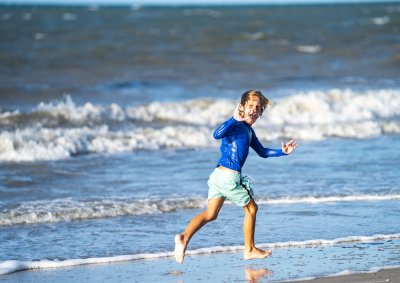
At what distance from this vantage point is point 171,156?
12445 millimetres

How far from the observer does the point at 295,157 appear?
12.0 m

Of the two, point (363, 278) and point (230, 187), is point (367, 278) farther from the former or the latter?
point (230, 187)

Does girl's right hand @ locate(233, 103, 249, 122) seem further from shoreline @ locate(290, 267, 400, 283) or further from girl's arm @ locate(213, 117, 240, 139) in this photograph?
shoreline @ locate(290, 267, 400, 283)

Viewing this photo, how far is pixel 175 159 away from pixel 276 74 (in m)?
13.1

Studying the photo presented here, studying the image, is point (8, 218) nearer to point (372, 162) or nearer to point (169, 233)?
point (169, 233)

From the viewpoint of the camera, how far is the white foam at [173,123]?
13062 mm

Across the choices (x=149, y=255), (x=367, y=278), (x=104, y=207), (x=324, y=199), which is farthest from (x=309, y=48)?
(x=367, y=278)

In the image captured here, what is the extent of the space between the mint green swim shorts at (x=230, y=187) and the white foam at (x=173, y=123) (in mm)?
6185

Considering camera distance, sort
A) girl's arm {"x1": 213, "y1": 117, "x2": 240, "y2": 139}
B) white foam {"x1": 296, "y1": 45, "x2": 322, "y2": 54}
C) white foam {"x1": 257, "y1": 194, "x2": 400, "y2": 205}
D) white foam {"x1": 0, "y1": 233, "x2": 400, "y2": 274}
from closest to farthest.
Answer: girl's arm {"x1": 213, "y1": 117, "x2": 240, "y2": 139} < white foam {"x1": 0, "y1": 233, "x2": 400, "y2": 274} < white foam {"x1": 257, "y1": 194, "x2": 400, "y2": 205} < white foam {"x1": 296, "y1": 45, "x2": 322, "y2": 54}

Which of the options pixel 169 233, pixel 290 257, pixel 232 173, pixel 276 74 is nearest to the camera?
pixel 232 173

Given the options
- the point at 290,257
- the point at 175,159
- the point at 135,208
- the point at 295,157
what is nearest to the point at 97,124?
the point at 175,159

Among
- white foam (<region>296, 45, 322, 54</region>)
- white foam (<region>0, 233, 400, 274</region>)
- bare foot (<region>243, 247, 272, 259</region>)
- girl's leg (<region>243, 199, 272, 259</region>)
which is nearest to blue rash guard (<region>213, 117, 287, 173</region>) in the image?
girl's leg (<region>243, 199, 272, 259</region>)

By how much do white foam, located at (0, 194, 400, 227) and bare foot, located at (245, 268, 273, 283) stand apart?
255 centimetres

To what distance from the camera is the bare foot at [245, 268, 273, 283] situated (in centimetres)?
613
